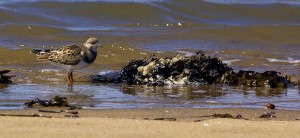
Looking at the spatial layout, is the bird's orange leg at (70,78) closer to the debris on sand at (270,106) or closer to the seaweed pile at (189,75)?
the seaweed pile at (189,75)

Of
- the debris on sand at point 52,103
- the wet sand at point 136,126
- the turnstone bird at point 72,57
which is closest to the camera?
the wet sand at point 136,126

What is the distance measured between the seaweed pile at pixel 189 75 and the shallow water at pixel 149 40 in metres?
0.26

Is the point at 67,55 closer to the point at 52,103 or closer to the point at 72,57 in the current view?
the point at 72,57

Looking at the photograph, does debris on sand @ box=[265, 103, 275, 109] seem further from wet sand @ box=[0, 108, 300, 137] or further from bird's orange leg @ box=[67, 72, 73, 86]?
bird's orange leg @ box=[67, 72, 73, 86]

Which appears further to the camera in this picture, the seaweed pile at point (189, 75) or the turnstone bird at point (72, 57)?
the turnstone bird at point (72, 57)

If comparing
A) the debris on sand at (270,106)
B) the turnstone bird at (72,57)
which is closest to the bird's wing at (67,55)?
the turnstone bird at (72,57)

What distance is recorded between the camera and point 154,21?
13969 mm

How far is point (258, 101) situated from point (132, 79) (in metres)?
1.88

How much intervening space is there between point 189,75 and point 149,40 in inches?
135

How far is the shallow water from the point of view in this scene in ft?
24.6

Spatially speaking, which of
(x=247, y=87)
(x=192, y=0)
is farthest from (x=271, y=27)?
(x=247, y=87)

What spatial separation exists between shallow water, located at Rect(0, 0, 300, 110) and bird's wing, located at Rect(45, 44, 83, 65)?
9.1 inches

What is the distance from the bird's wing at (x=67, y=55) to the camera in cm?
882

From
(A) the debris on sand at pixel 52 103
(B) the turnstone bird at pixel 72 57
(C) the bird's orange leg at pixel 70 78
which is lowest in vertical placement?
(A) the debris on sand at pixel 52 103
